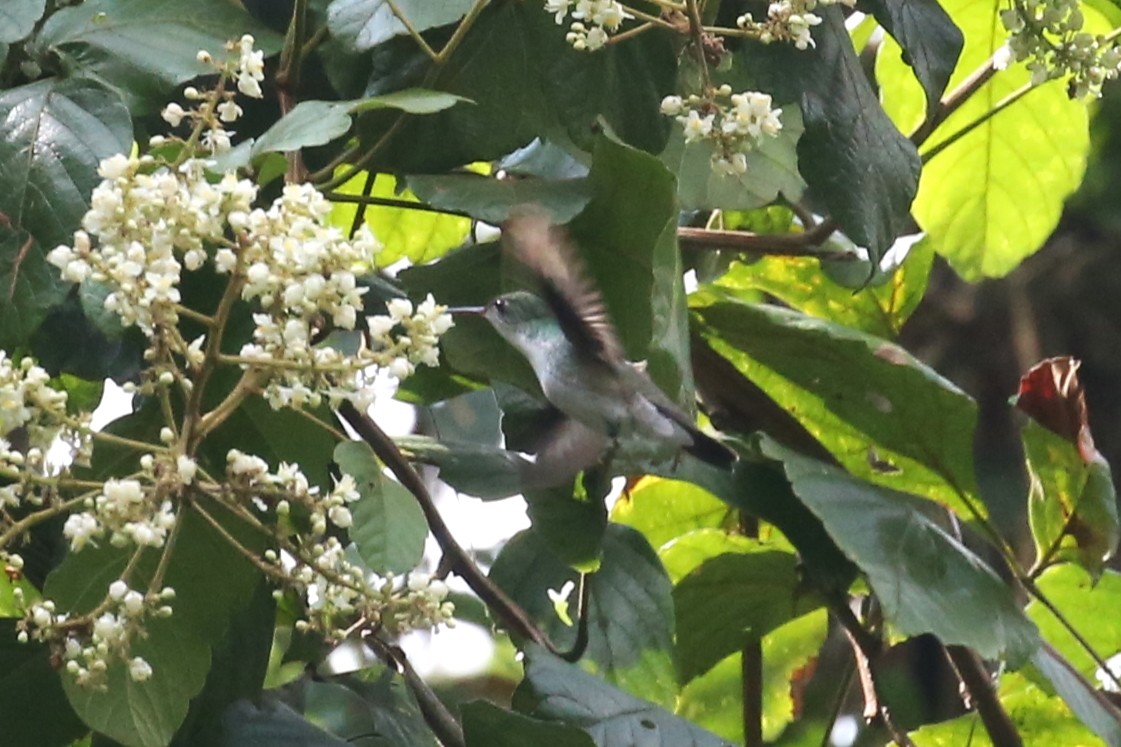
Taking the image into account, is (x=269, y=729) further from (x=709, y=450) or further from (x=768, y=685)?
(x=768, y=685)

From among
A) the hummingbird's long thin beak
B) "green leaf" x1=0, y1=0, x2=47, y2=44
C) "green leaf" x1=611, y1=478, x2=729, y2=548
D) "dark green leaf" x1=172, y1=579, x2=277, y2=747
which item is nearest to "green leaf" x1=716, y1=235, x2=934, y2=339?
"green leaf" x1=611, y1=478, x2=729, y2=548

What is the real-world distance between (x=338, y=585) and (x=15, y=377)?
0.14m

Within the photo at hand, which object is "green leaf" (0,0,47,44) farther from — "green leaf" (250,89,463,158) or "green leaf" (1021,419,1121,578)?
"green leaf" (1021,419,1121,578)

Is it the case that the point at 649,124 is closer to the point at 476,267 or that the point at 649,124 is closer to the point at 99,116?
the point at 476,267

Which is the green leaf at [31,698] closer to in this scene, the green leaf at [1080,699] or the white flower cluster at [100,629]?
the white flower cluster at [100,629]

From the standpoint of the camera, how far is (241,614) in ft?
2.52

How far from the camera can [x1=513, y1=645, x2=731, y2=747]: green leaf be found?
2.24ft

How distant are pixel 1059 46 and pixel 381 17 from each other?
0.35m

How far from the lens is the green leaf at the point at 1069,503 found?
3.04 ft

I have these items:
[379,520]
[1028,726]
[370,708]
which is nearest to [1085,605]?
[1028,726]

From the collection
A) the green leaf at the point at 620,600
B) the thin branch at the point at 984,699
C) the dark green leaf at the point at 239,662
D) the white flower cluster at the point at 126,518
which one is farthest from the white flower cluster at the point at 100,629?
the thin branch at the point at 984,699

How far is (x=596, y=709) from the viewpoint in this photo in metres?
0.69

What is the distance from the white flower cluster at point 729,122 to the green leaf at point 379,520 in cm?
20

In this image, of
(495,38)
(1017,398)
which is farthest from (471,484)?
(1017,398)
